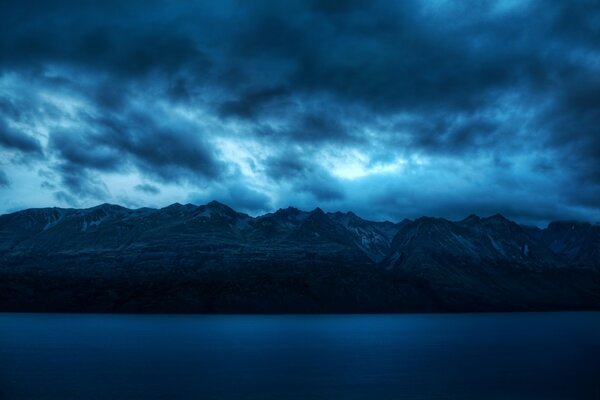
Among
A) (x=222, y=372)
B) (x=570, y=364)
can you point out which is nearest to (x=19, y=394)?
(x=222, y=372)

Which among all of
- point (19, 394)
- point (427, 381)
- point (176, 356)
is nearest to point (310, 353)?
point (176, 356)

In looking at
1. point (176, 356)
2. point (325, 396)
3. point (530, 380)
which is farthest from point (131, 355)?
point (530, 380)

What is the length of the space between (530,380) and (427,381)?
17215 mm

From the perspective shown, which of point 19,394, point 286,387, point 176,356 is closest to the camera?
point 19,394

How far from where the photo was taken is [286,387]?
7725cm

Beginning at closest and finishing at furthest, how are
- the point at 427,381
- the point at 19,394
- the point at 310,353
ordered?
the point at 19,394
the point at 427,381
the point at 310,353

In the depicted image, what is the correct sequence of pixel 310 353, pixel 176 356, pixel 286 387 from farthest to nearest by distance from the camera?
pixel 310 353, pixel 176 356, pixel 286 387

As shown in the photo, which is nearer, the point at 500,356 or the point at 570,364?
the point at 570,364

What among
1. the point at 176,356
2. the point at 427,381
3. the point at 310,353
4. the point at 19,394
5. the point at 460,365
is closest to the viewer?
the point at 19,394

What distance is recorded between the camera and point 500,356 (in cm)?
12538

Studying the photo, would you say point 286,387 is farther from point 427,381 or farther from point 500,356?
point 500,356

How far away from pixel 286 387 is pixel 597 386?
46330 mm

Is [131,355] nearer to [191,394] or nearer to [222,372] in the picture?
[222,372]

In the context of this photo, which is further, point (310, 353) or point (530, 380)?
point (310, 353)
